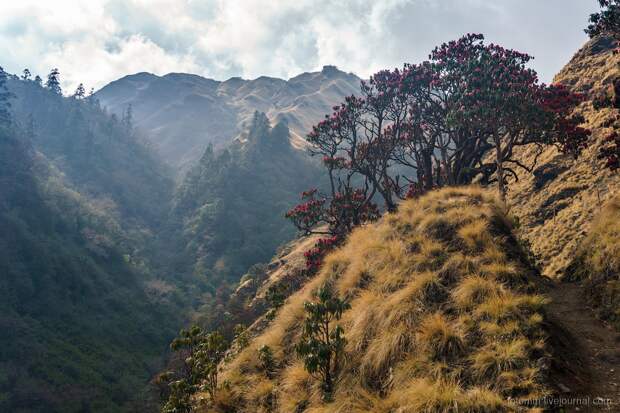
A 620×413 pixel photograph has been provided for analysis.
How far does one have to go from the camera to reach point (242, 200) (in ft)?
417

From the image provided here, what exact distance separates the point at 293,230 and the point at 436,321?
10748cm

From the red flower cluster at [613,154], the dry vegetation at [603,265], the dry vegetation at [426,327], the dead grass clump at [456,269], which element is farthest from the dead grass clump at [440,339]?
the red flower cluster at [613,154]

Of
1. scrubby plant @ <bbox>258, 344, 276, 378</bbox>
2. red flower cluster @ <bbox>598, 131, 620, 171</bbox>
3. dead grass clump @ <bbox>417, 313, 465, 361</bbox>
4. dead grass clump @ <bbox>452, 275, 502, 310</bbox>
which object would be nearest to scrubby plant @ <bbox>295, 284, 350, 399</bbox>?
dead grass clump @ <bbox>417, 313, 465, 361</bbox>

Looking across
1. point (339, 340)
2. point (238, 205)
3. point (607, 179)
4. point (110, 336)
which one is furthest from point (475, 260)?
point (238, 205)

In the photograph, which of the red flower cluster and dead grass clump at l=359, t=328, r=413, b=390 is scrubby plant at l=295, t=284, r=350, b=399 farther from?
the red flower cluster

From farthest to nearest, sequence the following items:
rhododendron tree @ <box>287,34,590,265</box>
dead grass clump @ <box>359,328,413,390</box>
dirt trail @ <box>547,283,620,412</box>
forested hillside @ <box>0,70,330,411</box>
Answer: forested hillside @ <box>0,70,330,411</box> < rhododendron tree @ <box>287,34,590,265</box> < dead grass clump @ <box>359,328,413,390</box> < dirt trail @ <box>547,283,620,412</box>

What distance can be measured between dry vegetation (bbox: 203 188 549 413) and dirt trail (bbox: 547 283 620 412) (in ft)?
1.89

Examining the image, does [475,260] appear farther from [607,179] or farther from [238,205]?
[238,205]

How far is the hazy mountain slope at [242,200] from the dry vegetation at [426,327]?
90056mm

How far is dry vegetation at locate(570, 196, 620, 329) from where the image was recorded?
1006 cm

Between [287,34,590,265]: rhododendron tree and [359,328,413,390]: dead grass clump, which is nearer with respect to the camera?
[359,328,413,390]: dead grass clump

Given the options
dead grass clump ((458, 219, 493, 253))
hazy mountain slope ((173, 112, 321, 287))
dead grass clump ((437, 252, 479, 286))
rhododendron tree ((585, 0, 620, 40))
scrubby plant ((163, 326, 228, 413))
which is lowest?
scrubby plant ((163, 326, 228, 413))

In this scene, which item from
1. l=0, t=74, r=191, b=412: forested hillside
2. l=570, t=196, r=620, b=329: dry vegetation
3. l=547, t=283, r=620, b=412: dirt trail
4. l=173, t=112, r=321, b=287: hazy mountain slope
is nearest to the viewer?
l=547, t=283, r=620, b=412: dirt trail

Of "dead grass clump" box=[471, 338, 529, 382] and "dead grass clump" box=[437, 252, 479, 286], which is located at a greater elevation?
"dead grass clump" box=[437, 252, 479, 286]
